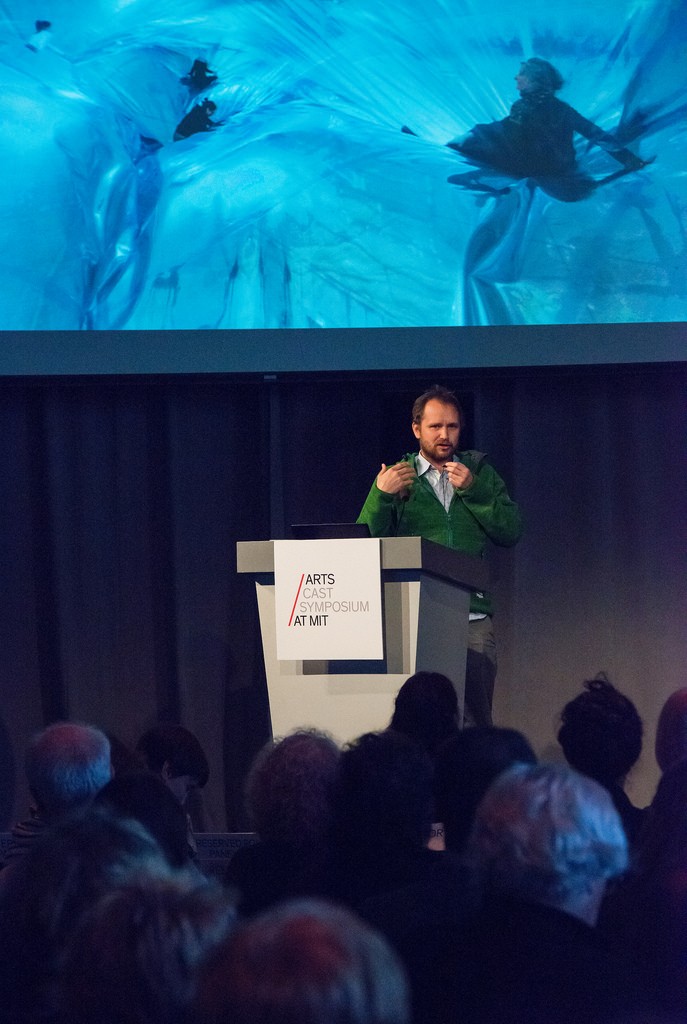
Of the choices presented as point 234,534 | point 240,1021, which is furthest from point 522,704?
point 240,1021

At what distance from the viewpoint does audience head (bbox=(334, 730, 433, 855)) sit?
190cm

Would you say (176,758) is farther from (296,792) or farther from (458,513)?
→ (296,792)

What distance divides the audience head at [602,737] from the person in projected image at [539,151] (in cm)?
269

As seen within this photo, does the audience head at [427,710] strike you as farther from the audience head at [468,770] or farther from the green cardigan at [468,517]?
the green cardigan at [468,517]

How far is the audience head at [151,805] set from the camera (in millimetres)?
2164

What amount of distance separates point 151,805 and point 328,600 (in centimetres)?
102

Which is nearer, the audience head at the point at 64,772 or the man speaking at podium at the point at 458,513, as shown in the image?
the audience head at the point at 64,772

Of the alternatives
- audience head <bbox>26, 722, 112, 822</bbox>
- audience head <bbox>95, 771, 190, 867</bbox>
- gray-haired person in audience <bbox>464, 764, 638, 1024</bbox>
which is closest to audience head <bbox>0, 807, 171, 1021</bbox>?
gray-haired person in audience <bbox>464, 764, 638, 1024</bbox>

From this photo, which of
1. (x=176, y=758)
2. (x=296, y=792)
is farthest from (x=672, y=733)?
(x=176, y=758)

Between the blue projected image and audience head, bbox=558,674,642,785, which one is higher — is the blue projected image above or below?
above

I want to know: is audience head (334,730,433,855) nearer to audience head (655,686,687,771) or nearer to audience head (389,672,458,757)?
audience head (389,672,458,757)

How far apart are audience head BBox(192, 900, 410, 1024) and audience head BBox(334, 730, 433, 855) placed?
3.02 ft

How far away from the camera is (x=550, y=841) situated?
1.52 meters

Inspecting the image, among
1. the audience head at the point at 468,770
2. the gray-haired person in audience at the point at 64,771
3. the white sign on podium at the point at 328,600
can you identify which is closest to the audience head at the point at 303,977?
the audience head at the point at 468,770
